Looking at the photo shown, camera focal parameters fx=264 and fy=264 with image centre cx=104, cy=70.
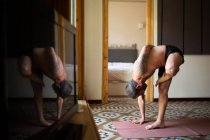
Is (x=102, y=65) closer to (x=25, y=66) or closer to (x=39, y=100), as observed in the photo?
(x=39, y=100)

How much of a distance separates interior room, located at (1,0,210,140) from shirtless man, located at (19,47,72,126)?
0.09 ft

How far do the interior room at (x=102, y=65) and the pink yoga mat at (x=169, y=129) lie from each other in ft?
0.04

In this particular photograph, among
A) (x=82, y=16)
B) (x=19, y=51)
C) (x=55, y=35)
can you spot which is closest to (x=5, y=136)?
(x=19, y=51)

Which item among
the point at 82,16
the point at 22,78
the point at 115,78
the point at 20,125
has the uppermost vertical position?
the point at 82,16

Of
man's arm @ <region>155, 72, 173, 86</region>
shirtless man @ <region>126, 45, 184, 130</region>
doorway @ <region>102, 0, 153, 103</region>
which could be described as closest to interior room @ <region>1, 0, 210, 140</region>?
doorway @ <region>102, 0, 153, 103</region>

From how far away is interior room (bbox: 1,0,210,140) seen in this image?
2.31ft

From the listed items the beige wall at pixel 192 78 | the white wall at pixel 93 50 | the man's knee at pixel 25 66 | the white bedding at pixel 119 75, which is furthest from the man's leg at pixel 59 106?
the white bedding at pixel 119 75

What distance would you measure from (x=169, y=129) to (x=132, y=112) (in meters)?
1.17

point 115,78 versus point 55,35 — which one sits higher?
point 55,35

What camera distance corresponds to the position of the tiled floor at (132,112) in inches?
130

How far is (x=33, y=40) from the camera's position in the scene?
2.71ft

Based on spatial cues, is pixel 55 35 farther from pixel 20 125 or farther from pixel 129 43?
pixel 129 43

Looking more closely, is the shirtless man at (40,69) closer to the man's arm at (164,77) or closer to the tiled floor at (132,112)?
the tiled floor at (132,112)

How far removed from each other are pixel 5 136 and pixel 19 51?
0.23 metres
